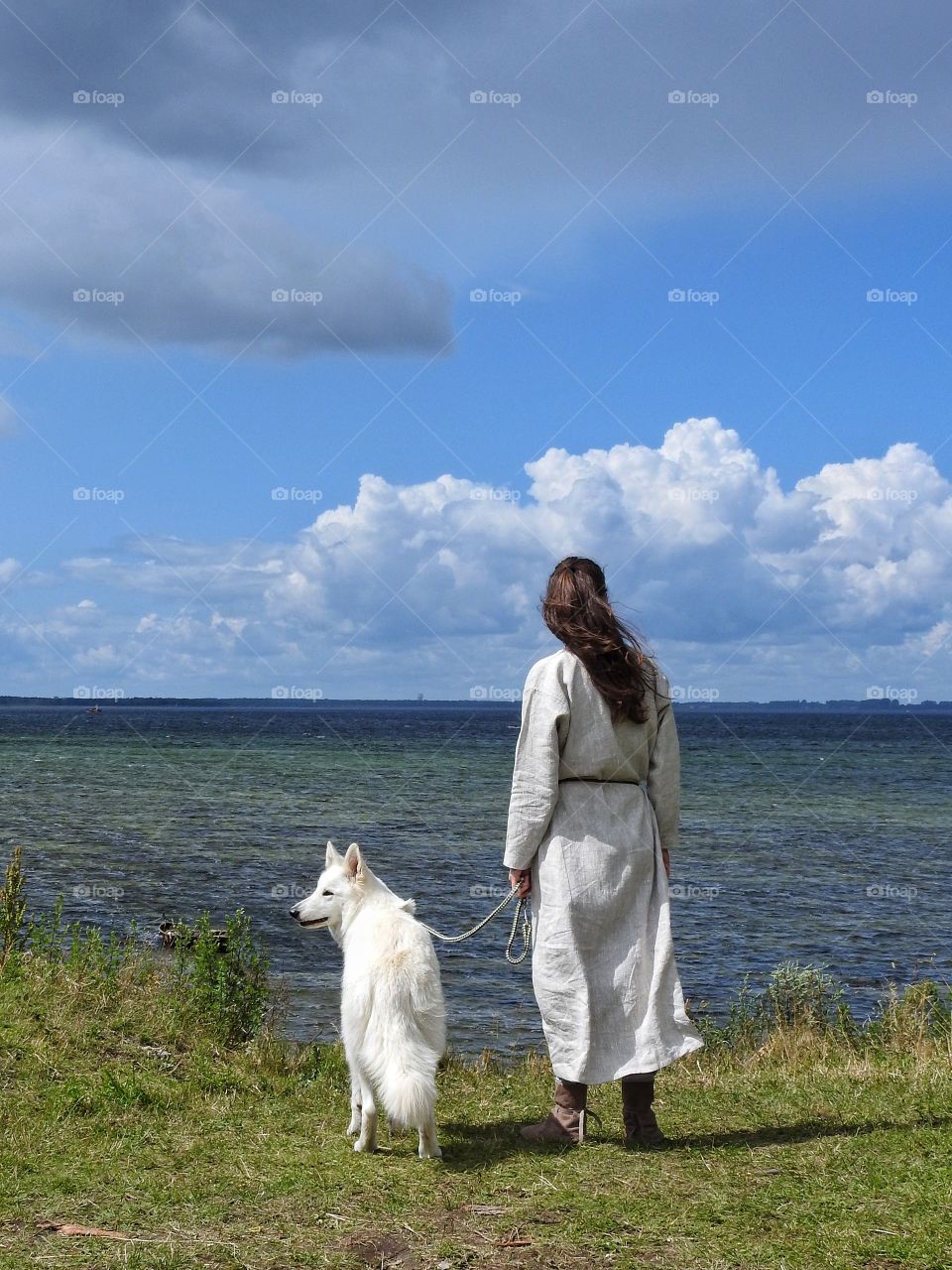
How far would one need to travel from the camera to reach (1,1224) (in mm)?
4750

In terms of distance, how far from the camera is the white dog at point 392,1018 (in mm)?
5559

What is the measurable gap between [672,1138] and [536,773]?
2032 millimetres

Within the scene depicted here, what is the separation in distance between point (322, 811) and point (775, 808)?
56.4 feet

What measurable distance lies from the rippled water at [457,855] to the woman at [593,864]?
5.65 metres

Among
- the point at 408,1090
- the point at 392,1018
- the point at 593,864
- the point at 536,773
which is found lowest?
the point at 408,1090

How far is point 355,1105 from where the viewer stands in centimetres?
607

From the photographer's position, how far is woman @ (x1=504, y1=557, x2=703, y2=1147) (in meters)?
5.77
